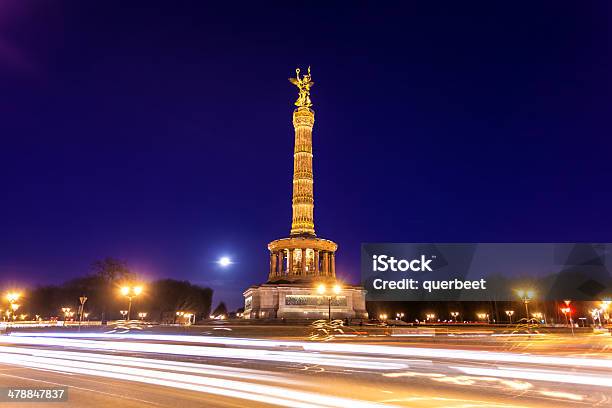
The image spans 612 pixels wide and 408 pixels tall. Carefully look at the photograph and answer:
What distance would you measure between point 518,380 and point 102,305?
68.5m

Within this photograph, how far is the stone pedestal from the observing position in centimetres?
4847

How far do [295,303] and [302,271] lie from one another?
22.4 feet

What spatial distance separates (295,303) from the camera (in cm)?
4916

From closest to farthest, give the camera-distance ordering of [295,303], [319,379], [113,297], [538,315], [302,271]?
[319,379]
[295,303]
[302,271]
[113,297]
[538,315]

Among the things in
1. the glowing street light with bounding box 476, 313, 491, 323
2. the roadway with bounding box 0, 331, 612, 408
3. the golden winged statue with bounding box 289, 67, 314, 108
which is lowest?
the roadway with bounding box 0, 331, 612, 408

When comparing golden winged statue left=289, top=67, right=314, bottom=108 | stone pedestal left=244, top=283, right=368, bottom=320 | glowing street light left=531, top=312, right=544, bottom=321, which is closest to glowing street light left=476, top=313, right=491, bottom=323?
glowing street light left=531, top=312, right=544, bottom=321

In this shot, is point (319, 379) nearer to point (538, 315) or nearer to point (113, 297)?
point (113, 297)

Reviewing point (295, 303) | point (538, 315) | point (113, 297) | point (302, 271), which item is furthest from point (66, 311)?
point (538, 315)

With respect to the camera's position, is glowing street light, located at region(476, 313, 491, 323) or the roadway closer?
the roadway

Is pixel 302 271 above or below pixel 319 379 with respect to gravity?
above

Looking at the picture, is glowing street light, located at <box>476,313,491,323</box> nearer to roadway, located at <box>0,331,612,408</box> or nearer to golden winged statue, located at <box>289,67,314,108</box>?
golden winged statue, located at <box>289,67,314,108</box>

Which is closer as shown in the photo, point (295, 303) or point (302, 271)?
point (295, 303)

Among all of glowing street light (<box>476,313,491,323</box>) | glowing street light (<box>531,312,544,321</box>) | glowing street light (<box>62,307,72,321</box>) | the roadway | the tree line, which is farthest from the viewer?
glowing street light (<box>476,313,491,323</box>)

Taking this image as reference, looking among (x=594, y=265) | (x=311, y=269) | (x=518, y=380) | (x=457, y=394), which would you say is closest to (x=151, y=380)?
(x=457, y=394)
